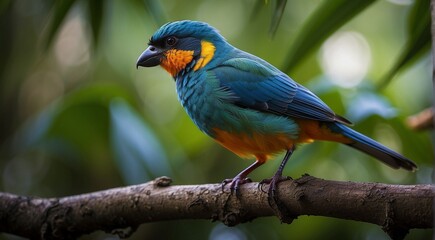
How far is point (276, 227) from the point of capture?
5.34 m

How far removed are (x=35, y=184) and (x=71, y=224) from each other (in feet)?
7.99

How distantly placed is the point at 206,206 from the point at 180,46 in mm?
A: 1105

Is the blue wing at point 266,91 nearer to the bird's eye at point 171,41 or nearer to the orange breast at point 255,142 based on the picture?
the orange breast at point 255,142

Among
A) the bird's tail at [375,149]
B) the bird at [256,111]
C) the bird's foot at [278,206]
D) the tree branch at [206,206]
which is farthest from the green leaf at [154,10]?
the bird's tail at [375,149]

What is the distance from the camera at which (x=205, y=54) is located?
3.57m

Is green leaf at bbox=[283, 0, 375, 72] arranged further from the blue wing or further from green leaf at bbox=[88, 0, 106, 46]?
green leaf at bbox=[88, 0, 106, 46]

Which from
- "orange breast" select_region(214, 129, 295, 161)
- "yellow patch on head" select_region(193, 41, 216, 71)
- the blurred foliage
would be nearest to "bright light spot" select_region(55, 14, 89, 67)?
the blurred foliage

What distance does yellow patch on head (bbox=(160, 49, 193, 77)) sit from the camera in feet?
11.7

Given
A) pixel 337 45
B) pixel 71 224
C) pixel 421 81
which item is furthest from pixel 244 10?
pixel 71 224

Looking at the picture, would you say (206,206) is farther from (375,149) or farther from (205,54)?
(205,54)

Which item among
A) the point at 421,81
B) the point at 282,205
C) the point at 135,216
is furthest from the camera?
the point at 421,81

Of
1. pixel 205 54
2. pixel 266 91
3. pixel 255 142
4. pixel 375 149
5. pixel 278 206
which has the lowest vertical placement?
pixel 278 206

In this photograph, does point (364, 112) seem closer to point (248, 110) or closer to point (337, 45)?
point (248, 110)

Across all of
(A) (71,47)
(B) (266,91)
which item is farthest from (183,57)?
(A) (71,47)
